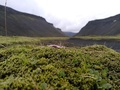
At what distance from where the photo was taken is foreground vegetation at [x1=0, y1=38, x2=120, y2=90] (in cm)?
366

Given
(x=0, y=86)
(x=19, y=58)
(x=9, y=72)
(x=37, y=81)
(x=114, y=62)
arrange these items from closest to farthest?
1. (x=0, y=86)
2. (x=37, y=81)
3. (x=9, y=72)
4. (x=19, y=58)
5. (x=114, y=62)

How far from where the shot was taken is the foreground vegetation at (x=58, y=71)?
366 cm

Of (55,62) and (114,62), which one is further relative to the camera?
(114,62)

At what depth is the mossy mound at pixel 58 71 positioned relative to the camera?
3.66 m

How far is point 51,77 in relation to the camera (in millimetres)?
3873

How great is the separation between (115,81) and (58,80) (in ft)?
3.75

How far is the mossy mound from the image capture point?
366 cm

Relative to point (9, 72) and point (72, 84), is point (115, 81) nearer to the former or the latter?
point (72, 84)

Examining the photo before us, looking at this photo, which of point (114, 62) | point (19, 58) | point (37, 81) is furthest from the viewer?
point (114, 62)

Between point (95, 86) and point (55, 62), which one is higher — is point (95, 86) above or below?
below

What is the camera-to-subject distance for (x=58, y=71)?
160 inches

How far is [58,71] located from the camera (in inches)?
160

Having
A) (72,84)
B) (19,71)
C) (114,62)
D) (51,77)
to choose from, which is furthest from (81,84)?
(114,62)

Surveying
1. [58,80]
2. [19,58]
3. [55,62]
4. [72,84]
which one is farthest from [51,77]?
[19,58]
